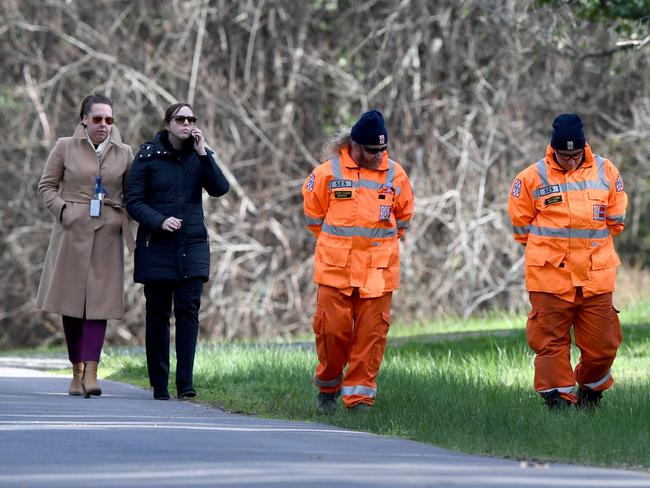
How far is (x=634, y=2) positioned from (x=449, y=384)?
6310mm

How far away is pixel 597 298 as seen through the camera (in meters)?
10.5

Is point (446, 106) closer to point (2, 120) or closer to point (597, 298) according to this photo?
point (2, 120)

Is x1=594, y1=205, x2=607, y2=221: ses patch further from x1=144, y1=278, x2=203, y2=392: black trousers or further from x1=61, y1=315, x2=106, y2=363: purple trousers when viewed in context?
x1=61, y1=315, x2=106, y2=363: purple trousers

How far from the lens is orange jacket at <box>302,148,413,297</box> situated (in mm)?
10273

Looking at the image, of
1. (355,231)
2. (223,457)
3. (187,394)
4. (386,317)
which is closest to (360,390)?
(386,317)

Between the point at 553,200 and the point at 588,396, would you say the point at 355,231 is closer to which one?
the point at 553,200

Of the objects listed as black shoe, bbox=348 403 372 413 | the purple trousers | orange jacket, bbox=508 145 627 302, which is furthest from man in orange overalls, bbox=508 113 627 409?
the purple trousers

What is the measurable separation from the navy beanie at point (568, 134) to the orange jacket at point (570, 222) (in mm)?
175

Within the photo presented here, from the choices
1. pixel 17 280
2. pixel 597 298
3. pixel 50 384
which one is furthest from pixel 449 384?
pixel 17 280

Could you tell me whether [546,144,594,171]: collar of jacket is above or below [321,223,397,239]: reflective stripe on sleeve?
above

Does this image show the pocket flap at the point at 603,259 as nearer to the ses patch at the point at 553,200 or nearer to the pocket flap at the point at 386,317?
the ses patch at the point at 553,200

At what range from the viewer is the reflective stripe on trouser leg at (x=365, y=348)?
33.8 ft

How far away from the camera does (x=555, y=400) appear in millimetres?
10383

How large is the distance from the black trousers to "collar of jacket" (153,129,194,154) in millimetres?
941
